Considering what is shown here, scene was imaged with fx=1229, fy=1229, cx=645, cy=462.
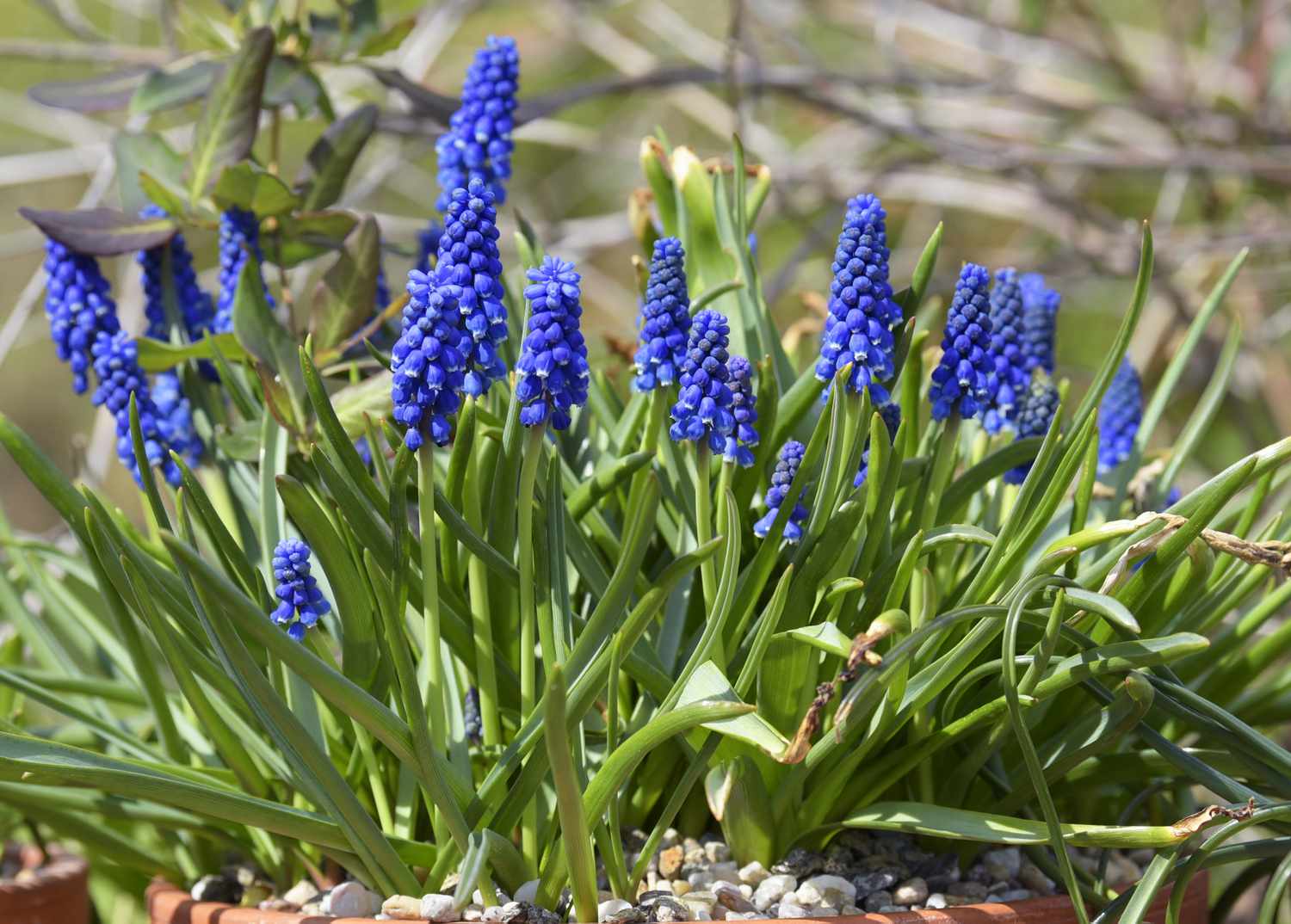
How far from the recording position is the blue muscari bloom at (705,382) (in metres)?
0.94

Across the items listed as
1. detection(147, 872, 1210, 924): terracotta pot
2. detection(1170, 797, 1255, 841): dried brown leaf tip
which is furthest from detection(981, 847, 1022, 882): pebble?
detection(1170, 797, 1255, 841): dried brown leaf tip

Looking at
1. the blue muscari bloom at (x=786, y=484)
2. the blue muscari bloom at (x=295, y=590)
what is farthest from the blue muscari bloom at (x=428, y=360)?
the blue muscari bloom at (x=786, y=484)

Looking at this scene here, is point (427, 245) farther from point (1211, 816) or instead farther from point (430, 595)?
point (1211, 816)

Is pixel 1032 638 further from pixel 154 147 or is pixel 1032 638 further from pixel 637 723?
pixel 154 147

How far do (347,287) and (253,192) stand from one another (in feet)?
0.45

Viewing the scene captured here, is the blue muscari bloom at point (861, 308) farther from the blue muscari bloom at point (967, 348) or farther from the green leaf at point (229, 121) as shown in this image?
the green leaf at point (229, 121)

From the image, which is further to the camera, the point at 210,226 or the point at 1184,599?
the point at 210,226

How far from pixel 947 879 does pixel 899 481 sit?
1.16ft

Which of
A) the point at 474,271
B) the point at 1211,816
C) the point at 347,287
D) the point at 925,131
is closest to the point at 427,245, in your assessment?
Answer: the point at 347,287

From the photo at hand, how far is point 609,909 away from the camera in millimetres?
933

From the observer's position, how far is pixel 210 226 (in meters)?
1.36

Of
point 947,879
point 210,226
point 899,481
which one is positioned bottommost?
point 947,879

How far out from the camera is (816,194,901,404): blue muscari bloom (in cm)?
99

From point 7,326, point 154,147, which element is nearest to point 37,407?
point 7,326
